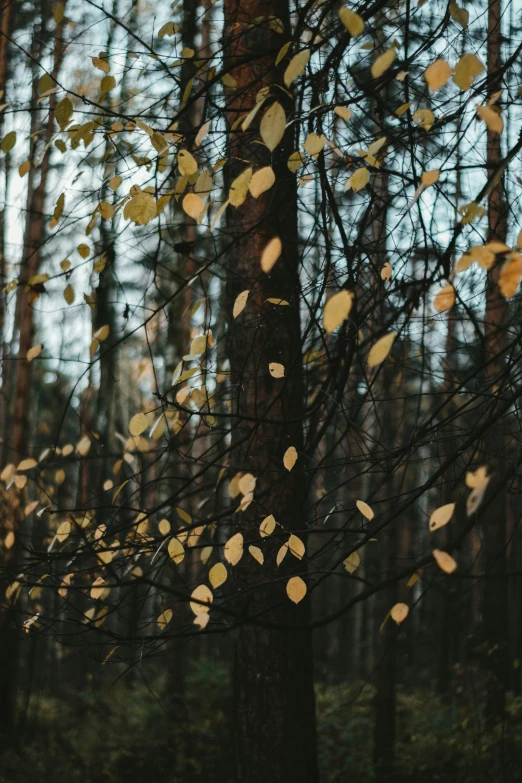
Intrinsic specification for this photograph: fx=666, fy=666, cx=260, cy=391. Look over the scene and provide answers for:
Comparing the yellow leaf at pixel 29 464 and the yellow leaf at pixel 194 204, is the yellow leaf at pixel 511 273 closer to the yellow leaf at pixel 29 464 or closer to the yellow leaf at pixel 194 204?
the yellow leaf at pixel 194 204

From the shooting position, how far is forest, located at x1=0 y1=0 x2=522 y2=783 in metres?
1.96

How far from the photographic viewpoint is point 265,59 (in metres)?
3.13

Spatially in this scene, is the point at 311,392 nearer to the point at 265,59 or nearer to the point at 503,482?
the point at 265,59

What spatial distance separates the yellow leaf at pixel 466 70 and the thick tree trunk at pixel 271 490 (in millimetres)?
1331

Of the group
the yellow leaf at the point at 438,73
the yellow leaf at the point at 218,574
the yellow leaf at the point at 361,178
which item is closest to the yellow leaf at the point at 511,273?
the yellow leaf at the point at 438,73

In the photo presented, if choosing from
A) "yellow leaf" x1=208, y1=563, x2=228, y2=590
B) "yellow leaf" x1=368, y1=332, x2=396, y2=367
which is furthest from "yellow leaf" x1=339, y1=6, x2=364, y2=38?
"yellow leaf" x1=208, y1=563, x2=228, y2=590

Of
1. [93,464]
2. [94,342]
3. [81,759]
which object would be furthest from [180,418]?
[93,464]

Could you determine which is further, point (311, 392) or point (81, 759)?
point (81, 759)

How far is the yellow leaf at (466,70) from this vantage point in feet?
4.41

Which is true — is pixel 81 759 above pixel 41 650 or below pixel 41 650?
below

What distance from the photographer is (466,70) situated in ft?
4.45

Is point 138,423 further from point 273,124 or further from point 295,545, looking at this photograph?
point 273,124

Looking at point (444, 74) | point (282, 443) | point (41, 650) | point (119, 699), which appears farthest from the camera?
point (41, 650)

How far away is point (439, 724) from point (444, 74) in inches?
370
